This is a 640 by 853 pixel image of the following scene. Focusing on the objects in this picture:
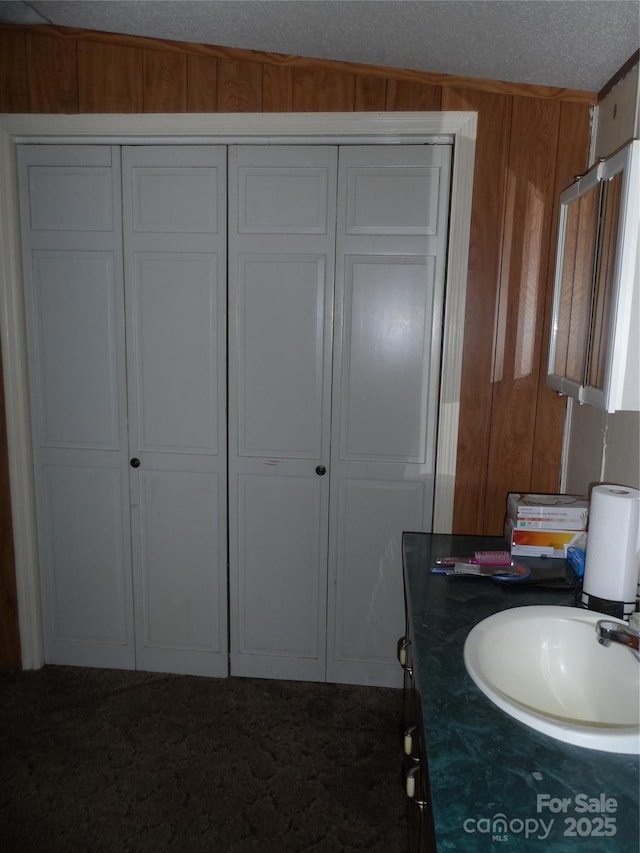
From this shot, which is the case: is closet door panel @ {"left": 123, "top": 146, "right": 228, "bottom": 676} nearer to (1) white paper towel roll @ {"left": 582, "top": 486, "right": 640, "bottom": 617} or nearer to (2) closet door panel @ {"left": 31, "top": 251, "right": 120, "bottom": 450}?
(2) closet door panel @ {"left": 31, "top": 251, "right": 120, "bottom": 450}

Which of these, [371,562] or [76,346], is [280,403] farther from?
[76,346]

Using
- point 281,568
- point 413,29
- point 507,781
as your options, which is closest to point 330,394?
point 281,568

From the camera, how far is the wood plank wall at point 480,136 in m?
2.13

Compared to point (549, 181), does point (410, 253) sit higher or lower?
lower

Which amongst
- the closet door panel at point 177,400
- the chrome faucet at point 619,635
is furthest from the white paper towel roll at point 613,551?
the closet door panel at point 177,400

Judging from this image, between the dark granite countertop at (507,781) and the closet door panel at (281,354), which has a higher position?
the closet door panel at (281,354)

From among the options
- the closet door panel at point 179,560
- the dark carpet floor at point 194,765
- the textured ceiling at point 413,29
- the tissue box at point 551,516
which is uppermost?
the textured ceiling at point 413,29

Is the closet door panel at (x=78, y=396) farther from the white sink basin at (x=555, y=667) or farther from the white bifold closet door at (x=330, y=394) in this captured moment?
the white sink basin at (x=555, y=667)

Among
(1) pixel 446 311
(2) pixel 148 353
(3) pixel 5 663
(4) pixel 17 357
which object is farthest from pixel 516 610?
(3) pixel 5 663

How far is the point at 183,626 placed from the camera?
2.58 m

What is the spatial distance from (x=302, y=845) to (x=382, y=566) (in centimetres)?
98

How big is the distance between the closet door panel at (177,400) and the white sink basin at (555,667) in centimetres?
142

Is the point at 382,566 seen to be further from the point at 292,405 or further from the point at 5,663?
the point at 5,663

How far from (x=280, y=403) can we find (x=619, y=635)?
60.9 inches
